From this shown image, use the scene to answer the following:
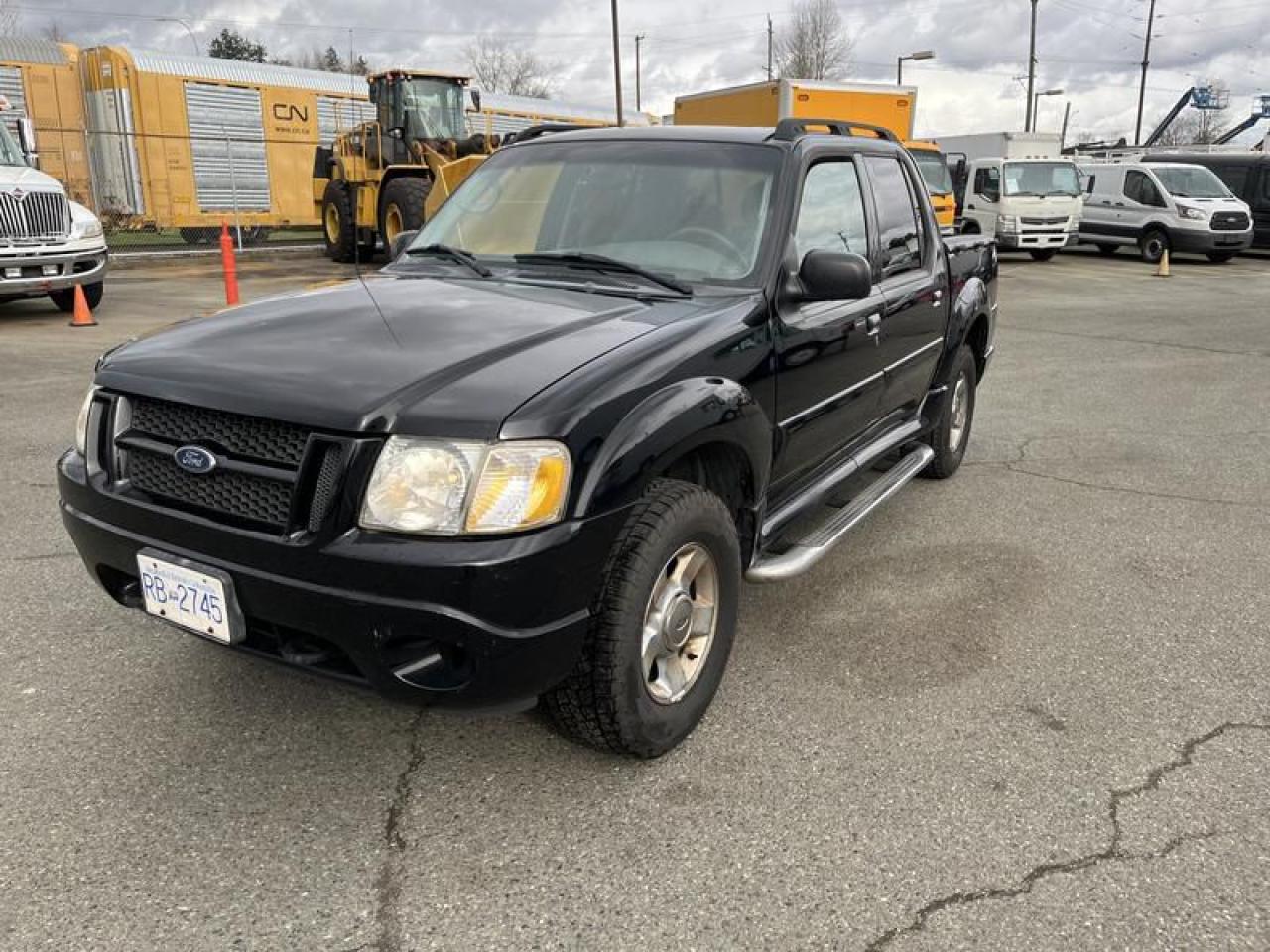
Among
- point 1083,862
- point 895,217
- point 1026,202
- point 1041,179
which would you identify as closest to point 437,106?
point 1026,202

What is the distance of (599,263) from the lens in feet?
11.3

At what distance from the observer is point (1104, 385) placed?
8.53m

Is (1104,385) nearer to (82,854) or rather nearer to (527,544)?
(527,544)

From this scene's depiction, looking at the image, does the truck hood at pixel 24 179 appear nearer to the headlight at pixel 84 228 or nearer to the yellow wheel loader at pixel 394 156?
the headlight at pixel 84 228

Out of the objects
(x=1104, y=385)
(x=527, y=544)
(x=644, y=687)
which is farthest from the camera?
(x=1104, y=385)

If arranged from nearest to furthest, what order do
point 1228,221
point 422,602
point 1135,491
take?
point 422,602
point 1135,491
point 1228,221

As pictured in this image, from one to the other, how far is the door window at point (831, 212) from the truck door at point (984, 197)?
751 inches

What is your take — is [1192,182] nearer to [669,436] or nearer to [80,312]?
[80,312]

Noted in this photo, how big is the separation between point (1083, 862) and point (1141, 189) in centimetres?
2289

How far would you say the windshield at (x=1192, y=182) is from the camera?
21.4 m

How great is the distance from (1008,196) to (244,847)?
22089 mm

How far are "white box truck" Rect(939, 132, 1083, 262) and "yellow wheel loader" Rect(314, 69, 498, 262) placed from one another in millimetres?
10970

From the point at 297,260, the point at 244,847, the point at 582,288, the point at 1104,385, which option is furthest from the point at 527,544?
the point at 297,260

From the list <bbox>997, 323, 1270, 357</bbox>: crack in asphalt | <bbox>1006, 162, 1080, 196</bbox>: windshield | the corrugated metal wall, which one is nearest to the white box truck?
<bbox>1006, 162, 1080, 196</bbox>: windshield
